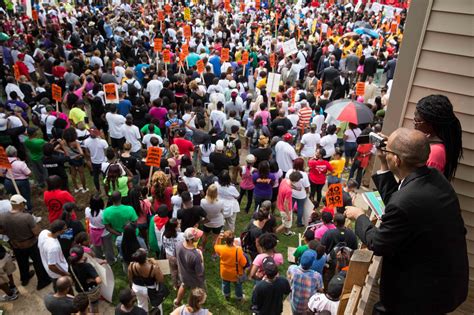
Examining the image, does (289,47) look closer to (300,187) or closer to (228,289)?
(300,187)

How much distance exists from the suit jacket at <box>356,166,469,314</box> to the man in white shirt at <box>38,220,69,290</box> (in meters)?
4.83

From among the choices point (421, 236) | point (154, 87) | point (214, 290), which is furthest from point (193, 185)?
point (421, 236)

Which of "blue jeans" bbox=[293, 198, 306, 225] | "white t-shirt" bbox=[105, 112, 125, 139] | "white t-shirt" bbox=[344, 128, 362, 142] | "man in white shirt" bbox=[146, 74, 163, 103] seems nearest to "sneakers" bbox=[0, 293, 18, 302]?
"white t-shirt" bbox=[105, 112, 125, 139]

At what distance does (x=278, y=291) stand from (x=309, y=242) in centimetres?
102

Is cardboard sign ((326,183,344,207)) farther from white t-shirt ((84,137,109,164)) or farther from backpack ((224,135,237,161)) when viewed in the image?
white t-shirt ((84,137,109,164))

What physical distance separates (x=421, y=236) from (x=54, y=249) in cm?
518

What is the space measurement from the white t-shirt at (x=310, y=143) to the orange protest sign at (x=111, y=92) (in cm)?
483

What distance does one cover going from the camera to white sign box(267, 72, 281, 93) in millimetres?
11584

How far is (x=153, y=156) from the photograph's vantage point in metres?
7.78

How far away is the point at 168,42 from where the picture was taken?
61.5 ft

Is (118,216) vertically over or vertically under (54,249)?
over

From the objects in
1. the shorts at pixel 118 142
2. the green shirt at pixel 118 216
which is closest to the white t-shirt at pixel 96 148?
the shorts at pixel 118 142

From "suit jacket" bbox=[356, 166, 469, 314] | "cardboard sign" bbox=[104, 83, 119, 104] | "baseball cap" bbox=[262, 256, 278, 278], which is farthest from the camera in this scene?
"cardboard sign" bbox=[104, 83, 119, 104]

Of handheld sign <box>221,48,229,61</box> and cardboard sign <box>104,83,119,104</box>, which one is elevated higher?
handheld sign <box>221,48,229,61</box>
